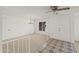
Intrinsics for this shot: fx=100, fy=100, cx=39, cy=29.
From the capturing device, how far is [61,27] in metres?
1.34

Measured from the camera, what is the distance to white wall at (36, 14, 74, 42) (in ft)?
4.38

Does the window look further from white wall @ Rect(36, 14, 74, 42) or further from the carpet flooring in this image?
the carpet flooring

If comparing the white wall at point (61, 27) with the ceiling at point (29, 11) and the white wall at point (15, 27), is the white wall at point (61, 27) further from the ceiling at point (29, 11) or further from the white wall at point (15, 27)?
the white wall at point (15, 27)

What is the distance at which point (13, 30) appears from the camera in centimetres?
133

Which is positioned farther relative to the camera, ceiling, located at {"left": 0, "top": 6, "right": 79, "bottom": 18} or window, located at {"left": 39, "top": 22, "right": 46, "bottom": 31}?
window, located at {"left": 39, "top": 22, "right": 46, "bottom": 31}

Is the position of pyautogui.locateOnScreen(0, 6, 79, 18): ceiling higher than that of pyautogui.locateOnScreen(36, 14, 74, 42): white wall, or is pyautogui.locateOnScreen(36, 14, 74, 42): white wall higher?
pyautogui.locateOnScreen(0, 6, 79, 18): ceiling

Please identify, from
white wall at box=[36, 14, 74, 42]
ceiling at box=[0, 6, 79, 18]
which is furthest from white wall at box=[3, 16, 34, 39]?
white wall at box=[36, 14, 74, 42]

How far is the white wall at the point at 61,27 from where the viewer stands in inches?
52.5

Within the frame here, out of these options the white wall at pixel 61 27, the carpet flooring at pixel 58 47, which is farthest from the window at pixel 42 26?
the carpet flooring at pixel 58 47
